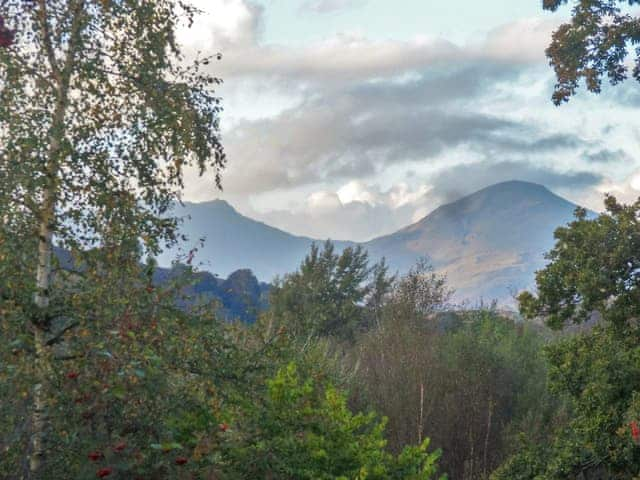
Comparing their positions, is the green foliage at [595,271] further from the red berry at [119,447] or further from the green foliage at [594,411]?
the red berry at [119,447]

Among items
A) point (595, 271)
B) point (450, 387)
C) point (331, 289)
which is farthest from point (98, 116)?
point (331, 289)

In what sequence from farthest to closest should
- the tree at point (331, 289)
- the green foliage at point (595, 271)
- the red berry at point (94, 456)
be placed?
the tree at point (331, 289)
the green foliage at point (595, 271)
the red berry at point (94, 456)

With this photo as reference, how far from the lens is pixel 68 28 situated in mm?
8789

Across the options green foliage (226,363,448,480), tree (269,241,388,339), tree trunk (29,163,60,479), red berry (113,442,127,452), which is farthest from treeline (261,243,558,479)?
tree (269,241,388,339)

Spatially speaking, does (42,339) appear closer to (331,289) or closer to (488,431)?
(488,431)

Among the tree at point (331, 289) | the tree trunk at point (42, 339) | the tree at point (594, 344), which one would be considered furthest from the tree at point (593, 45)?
the tree at point (331, 289)

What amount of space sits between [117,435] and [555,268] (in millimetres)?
6810

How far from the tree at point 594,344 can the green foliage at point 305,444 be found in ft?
10.7

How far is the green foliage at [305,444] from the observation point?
8.39 meters

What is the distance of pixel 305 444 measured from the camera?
8.86m

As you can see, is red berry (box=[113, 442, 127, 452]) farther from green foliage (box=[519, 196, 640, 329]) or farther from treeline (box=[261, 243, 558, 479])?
green foliage (box=[519, 196, 640, 329])

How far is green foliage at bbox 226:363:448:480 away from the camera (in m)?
8.39

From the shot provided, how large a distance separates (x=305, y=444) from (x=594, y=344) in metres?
5.20

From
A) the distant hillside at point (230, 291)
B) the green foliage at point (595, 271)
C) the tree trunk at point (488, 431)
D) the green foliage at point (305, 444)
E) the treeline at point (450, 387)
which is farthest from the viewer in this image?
the treeline at point (450, 387)
